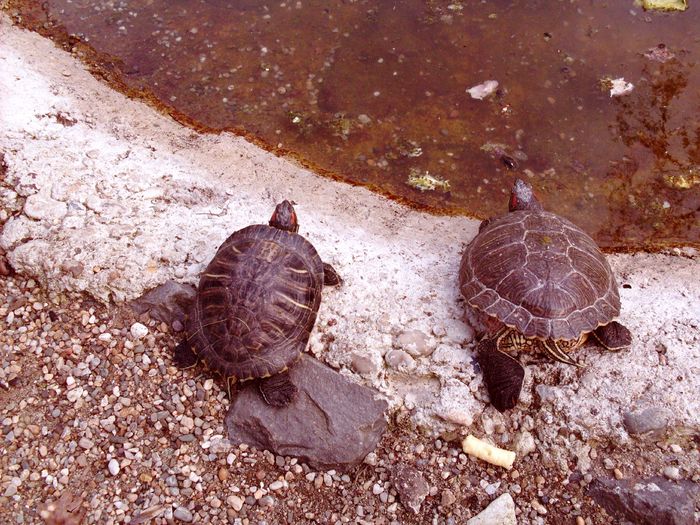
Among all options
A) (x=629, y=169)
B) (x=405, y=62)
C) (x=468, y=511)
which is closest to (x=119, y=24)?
(x=405, y=62)

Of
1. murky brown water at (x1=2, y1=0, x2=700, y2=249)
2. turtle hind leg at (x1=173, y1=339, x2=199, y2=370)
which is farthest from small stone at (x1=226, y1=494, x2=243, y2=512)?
murky brown water at (x1=2, y1=0, x2=700, y2=249)

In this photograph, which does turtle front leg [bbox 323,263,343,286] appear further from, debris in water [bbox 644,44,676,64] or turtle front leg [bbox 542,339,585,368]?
debris in water [bbox 644,44,676,64]

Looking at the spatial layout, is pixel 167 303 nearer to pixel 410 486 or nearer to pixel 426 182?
pixel 410 486

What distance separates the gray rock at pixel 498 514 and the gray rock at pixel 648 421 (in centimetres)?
83

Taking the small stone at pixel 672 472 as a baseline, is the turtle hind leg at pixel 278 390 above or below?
above

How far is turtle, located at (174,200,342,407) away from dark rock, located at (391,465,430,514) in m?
0.76

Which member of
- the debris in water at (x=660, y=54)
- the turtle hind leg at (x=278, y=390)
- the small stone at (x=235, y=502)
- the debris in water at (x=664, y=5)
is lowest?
the small stone at (x=235, y=502)

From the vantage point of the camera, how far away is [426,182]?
4.79 metres

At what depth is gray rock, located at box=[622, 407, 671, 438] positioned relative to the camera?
3342 millimetres

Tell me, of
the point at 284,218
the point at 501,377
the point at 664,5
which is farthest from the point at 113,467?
the point at 664,5

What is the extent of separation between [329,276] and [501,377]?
1.26 metres

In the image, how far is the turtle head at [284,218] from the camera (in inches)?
158

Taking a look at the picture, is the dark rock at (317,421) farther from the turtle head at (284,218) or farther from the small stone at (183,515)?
the turtle head at (284,218)

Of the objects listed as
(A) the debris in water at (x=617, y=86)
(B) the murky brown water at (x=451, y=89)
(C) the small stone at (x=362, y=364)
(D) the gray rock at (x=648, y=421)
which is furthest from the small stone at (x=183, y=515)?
(A) the debris in water at (x=617, y=86)
